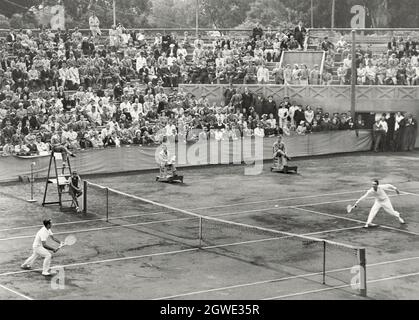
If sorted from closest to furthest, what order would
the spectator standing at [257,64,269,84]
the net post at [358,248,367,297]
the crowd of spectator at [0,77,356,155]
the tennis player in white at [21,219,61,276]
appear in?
the net post at [358,248,367,297]
the tennis player in white at [21,219,61,276]
the crowd of spectator at [0,77,356,155]
the spectator standing at [257,64,269,84]

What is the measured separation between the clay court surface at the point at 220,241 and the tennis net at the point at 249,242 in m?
0.04

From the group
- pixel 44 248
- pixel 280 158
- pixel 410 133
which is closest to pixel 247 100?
pixel 280 158

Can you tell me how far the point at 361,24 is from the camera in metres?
82.6

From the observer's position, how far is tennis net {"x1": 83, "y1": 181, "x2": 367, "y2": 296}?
2233cm

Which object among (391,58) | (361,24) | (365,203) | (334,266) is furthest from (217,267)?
(361,24)

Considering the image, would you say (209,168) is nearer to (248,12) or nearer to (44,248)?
(44,248)

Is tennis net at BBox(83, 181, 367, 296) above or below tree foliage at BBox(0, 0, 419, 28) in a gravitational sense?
below

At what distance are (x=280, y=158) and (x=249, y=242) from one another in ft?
46.1

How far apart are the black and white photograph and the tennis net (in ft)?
0.28

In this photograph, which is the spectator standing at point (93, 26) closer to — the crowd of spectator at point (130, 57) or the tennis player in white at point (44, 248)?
the crowd of spectator at point (130, 57)

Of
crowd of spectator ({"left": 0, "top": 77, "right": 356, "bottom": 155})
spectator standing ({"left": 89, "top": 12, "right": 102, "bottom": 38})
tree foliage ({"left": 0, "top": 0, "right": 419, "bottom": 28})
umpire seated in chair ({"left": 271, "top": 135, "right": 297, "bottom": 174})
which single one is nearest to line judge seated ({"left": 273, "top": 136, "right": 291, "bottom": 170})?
umpire seated in chair ({"left": 271, "top": 135, "right": 297, "bottom": 174})

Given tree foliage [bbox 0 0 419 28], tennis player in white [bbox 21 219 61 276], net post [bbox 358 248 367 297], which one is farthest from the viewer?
tree foliage [bbox 0 0 419 28]

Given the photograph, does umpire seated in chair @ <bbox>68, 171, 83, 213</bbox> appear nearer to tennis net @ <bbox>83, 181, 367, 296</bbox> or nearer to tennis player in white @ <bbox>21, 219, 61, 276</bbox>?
tennis net @ <bbox>83, 181, 367, 296</bbox>

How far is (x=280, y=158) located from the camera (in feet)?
131
